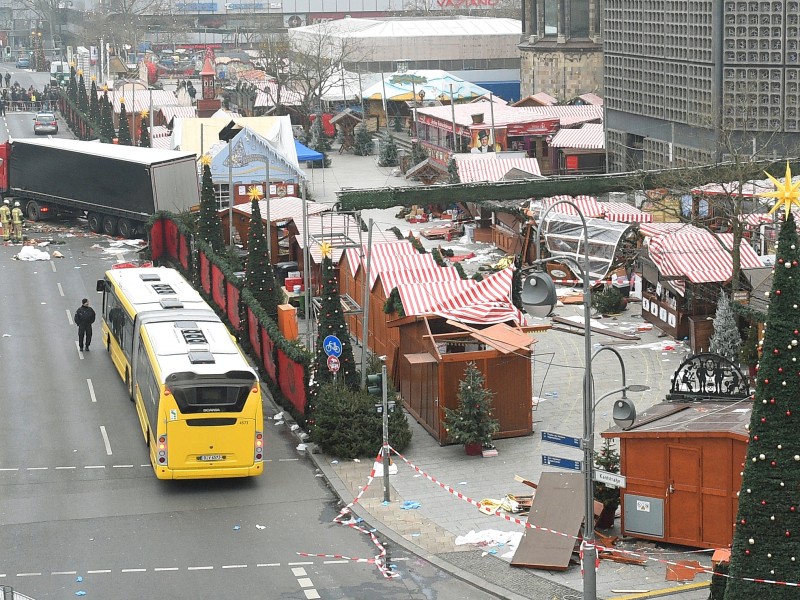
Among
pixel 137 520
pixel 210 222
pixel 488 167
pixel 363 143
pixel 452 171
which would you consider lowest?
pixel 137 520

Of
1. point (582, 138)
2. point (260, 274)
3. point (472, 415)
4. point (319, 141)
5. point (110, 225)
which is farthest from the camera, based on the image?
point (319, 141)

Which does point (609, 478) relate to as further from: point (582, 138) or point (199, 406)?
point (582, 138)

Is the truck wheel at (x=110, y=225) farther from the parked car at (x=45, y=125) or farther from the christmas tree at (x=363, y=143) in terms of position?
the parked car at (x=45, y=125)

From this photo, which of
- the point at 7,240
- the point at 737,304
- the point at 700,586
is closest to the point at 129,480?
the point at 700,586

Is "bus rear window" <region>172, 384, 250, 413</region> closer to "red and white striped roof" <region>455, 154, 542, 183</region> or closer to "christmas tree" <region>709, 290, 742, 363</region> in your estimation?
"christmas tree" <region>709, 290, 742, 363</region>

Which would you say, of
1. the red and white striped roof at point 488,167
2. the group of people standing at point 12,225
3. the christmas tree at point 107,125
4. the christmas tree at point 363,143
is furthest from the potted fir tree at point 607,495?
the christmas tree at point 107,125

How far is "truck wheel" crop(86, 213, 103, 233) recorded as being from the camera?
5938cm

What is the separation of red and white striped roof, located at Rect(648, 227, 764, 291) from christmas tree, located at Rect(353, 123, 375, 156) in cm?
4498

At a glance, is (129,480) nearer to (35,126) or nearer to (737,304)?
(737,304)

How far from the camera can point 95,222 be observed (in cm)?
5947

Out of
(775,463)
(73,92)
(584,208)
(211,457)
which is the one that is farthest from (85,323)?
(73,92)

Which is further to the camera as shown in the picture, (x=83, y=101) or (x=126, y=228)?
(x=83, y=101)

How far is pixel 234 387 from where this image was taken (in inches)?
1060

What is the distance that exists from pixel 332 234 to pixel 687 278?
37.7 ft
